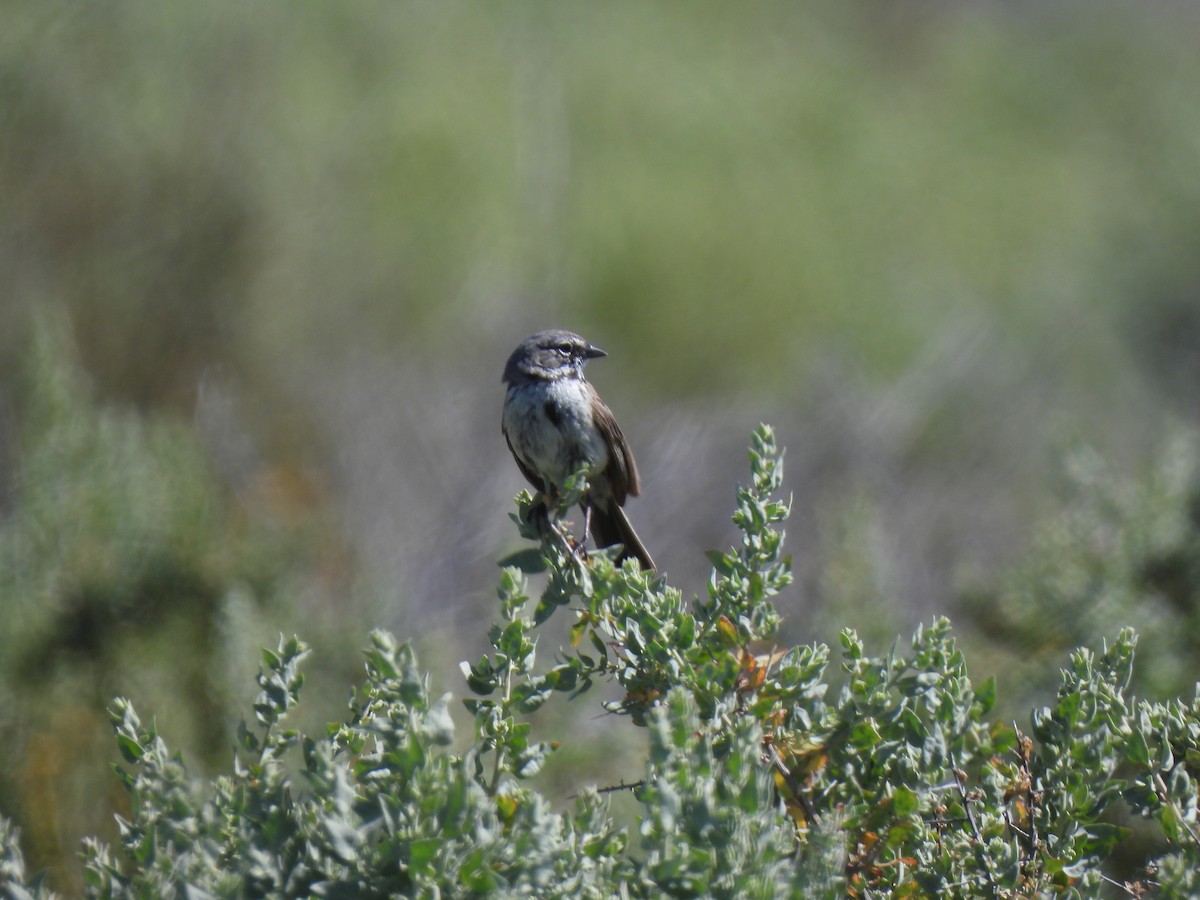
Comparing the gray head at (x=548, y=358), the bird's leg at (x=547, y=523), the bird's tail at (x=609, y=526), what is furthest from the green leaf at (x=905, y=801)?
the gray head at (x=548, y=358)

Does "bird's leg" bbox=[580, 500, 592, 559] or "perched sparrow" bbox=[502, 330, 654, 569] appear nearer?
"bird's leg" bbox=[580, 500, 592, 559]

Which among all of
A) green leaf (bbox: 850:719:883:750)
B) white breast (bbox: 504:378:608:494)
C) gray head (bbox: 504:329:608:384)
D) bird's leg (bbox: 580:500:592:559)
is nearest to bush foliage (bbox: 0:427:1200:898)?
green leaf (bbox: 850:719:883:750)

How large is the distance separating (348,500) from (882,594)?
14.6ft

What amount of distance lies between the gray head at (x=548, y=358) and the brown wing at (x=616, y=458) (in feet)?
0.65

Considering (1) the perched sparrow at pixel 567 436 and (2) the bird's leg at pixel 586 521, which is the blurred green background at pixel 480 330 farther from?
(1) the perched sparrow at pixel 567 436

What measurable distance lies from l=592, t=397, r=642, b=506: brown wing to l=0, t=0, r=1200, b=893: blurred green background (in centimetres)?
149

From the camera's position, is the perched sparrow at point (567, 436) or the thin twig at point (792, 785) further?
the perched sparrow at point (567, 436)

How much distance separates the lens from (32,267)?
34.5ft

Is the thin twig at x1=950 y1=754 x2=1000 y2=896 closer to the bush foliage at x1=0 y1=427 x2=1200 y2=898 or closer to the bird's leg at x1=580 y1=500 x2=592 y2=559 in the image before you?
the bush foliage at x1=0 y1=427 x2=1200 y2=898

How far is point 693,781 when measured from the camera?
72.9 inches

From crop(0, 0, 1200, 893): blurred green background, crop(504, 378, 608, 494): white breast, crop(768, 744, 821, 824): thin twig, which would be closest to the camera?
crop(768, 744, 821, 824): thin twig

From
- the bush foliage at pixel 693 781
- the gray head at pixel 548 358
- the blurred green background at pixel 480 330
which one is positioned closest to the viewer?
the bush foliage at pixel 693 781

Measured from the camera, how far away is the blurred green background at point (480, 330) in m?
6.19

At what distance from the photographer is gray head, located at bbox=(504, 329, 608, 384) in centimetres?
480
